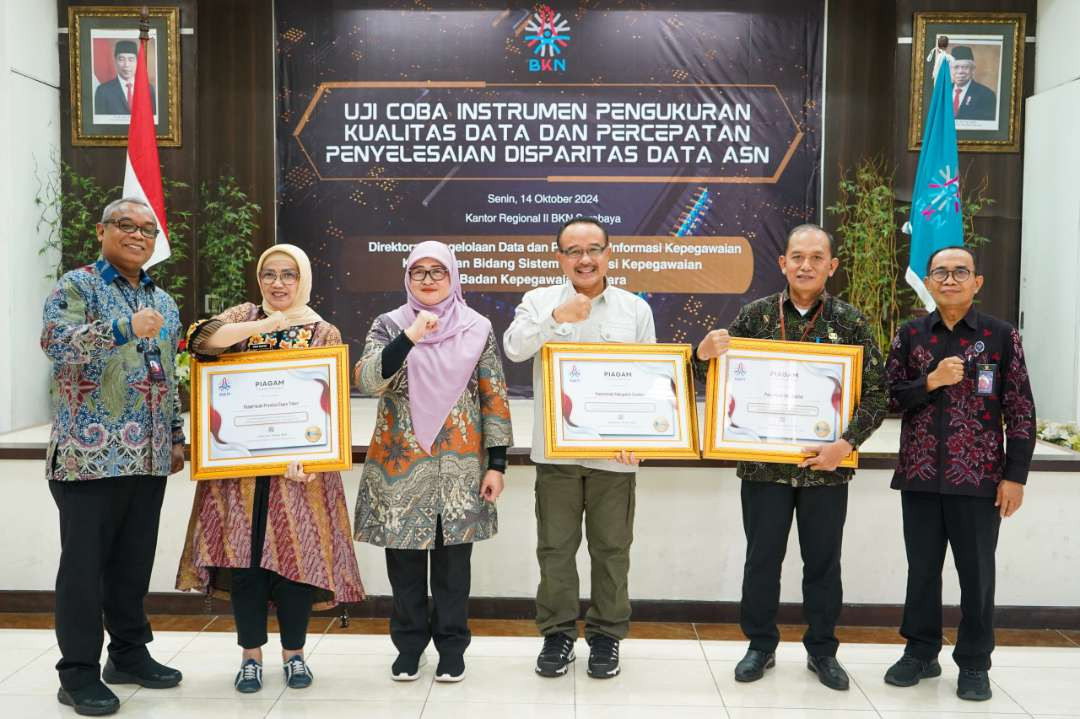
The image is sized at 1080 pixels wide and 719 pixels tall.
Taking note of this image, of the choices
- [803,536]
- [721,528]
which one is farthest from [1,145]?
[803,536]

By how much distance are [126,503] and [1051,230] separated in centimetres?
492

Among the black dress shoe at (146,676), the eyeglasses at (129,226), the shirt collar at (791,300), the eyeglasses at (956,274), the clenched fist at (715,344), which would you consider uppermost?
the eyeglasses at (129,226)

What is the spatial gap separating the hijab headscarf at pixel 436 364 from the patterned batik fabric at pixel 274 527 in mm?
243

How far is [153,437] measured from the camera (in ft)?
8.81

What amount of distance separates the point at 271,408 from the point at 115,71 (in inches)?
142

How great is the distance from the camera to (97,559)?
2639mm

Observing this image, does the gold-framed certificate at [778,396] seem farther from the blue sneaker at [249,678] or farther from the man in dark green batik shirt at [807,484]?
the blue sneaker at [249,678]

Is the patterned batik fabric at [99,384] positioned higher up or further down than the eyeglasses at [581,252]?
further down

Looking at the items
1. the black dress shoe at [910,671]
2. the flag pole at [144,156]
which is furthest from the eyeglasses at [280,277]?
the flag pole at [144,156]

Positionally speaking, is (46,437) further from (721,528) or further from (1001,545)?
(1001,545)

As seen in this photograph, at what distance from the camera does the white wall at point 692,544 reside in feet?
11.8

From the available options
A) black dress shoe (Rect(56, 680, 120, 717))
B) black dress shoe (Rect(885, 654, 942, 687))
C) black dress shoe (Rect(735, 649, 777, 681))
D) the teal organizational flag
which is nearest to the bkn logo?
the teal organizational flag

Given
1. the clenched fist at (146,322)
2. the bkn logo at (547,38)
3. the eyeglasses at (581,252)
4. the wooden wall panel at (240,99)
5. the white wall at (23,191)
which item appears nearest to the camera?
the clenched fist at (146,322)

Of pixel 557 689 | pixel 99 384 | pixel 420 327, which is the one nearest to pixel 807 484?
pixel 557 689
